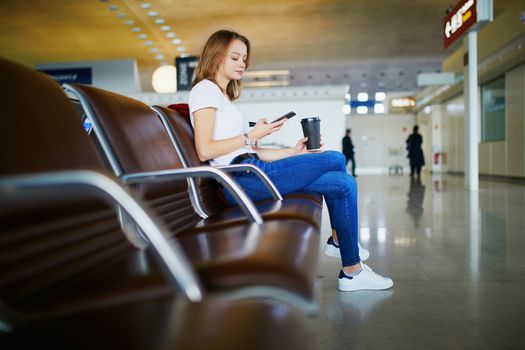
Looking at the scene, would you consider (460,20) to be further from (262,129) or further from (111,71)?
(111,71)

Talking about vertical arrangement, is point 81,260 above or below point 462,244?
above

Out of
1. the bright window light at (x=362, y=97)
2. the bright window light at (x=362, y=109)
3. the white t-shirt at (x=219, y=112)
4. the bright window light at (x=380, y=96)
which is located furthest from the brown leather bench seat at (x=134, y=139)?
the bright window light at (x=362, y=109)

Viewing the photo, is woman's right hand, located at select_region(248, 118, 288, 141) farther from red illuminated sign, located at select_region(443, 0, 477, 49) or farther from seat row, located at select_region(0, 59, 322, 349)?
red illuminated sign, located at select_region(443, 0, 477, 49)

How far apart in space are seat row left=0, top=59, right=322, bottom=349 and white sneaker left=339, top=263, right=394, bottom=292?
0.83 m

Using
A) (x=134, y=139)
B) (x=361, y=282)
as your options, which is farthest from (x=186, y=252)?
(x=361, y=282)

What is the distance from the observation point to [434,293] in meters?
2.05

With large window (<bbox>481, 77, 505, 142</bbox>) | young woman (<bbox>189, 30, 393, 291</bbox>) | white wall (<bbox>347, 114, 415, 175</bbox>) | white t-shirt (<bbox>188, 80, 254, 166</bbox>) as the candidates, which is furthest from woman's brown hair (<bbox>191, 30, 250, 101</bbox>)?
white wall (<bbox>347, 114, 415, 175</bbox>)

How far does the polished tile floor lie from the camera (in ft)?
5.06

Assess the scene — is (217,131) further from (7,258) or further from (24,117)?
(7,258)

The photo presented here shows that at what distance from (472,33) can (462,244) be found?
6.16 metres

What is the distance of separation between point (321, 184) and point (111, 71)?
13733 millimetres

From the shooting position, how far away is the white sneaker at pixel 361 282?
2.08 meters

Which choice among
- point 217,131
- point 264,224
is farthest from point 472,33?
point 264,224

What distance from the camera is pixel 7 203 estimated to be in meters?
0.52
